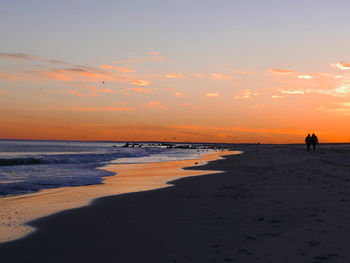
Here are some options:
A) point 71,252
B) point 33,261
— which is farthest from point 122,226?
point 33,261

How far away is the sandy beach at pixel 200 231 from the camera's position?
6.09 m

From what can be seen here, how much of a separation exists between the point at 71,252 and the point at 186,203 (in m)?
5.53

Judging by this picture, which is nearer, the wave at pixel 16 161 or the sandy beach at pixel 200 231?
the sandy beach at pixel 200 231

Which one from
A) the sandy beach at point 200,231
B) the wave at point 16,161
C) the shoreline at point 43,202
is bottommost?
the wave at point 16,161

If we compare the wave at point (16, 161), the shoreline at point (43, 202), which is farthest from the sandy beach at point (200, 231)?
the wave at point (16, 161)

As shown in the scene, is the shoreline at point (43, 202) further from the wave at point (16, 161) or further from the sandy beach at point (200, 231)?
the wave at point (16, 161)

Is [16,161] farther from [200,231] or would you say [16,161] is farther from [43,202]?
[200,231]

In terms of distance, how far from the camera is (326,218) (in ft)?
26.5

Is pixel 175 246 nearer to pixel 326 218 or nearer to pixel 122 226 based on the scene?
pixel 122 226

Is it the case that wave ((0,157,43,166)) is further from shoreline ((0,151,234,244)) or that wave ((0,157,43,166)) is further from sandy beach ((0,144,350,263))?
sandy beach ((0,144,350,263))

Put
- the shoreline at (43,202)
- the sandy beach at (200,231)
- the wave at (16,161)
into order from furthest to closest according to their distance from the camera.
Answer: the wave at (16,161) → the shoreline at (43,202) → the sandy beach at (200,231)

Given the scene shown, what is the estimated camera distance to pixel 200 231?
7695 millimetres

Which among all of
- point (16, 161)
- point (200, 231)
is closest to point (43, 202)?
point (200, 231)

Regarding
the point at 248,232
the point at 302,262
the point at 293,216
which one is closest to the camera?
the point at 302,262
